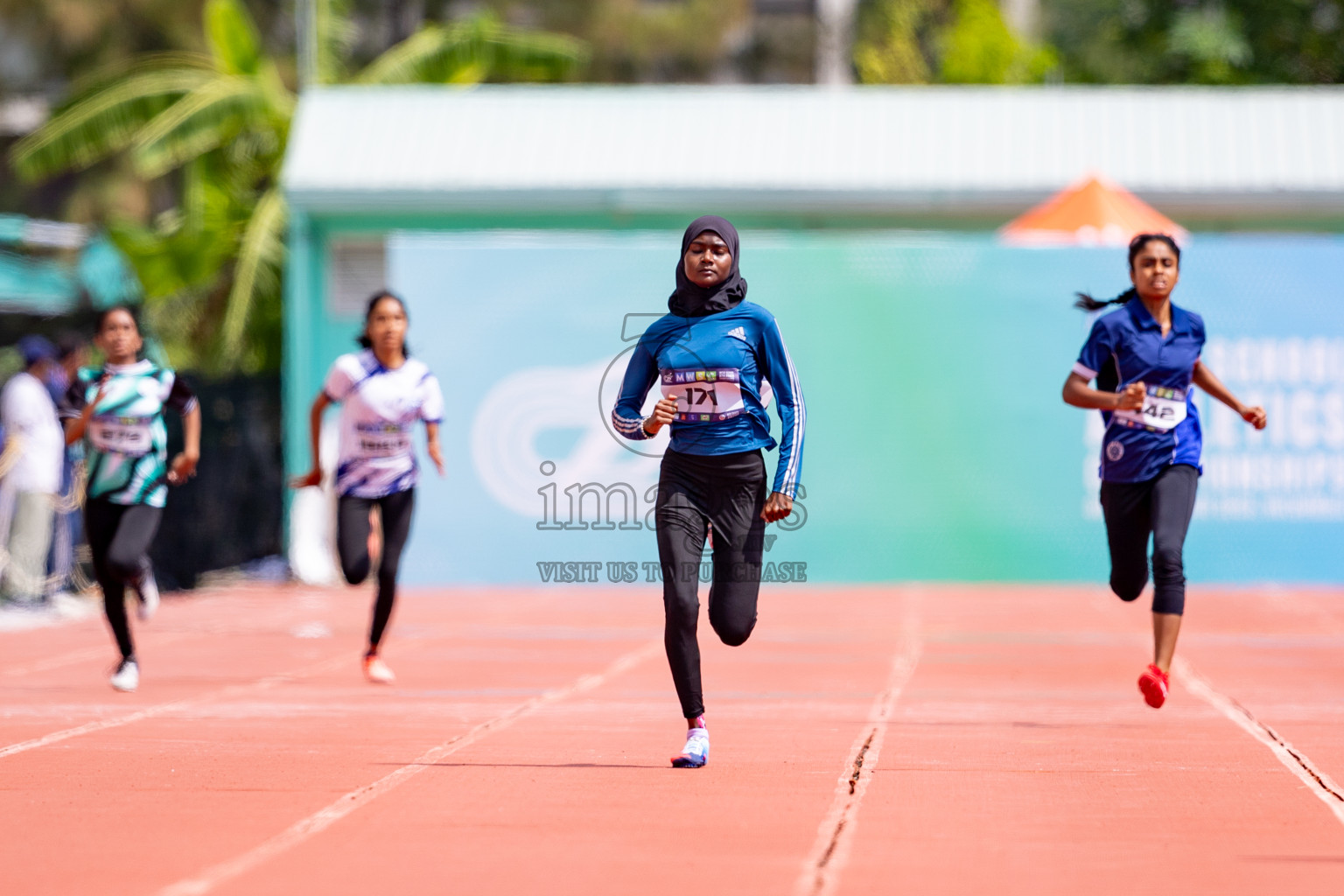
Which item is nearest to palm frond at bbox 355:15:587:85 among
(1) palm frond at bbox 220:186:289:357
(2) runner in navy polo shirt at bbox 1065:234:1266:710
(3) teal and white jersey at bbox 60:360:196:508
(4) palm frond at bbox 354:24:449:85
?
(4) palm frond at bbox 354:24:449:85

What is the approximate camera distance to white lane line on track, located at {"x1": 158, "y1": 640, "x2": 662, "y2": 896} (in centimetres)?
543

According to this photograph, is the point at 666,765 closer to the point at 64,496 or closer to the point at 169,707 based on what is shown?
the point at 169,707

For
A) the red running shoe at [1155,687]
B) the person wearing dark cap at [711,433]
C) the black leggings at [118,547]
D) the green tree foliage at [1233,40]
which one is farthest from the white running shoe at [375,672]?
the green tree foliage at [1233,40]

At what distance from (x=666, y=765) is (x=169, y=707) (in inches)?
120

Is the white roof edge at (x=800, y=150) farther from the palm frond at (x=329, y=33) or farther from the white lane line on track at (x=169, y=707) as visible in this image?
the white lane line on track at (x=169, y=707)

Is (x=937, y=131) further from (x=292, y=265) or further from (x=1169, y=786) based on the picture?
(x=1169, y=786)

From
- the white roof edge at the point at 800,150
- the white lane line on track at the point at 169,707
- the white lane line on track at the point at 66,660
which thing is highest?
the white roof edge at the point at 800,150

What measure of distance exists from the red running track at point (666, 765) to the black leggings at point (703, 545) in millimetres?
480

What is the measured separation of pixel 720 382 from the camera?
7.48m

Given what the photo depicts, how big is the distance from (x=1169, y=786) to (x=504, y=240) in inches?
409

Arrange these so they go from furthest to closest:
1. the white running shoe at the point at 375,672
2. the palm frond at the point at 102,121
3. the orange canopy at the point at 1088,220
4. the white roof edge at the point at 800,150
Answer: the palm frond at the point at 102,121, the white roof edge at the point at 800,150, the orange canopy at the point at 1088,220, the white running shoe at the point at 375,672

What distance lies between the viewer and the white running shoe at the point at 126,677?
10023mm

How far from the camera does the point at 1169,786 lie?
273 inches

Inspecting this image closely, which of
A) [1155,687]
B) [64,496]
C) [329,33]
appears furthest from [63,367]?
[329,33]
